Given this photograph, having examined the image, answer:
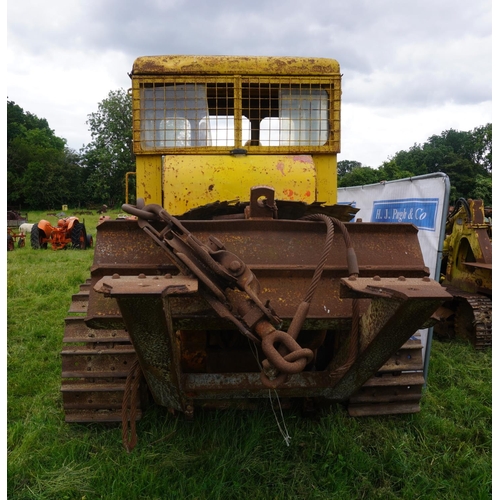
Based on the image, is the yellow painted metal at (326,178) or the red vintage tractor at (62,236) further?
the red vintage tractor at (62,236)

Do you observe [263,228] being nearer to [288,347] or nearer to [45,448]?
[288,347]

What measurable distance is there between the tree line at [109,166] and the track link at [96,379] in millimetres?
26011

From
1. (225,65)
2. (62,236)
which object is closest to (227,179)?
(225,65)

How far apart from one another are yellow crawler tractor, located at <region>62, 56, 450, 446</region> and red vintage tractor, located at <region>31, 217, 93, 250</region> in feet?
37.6

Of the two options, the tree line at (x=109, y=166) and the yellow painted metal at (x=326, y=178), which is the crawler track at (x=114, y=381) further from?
the tree line at (x=109, y=166)

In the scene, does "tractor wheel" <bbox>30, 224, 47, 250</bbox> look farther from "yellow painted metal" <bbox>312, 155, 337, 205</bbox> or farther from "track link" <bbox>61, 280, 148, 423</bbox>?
"yellow painted metal" <bbox>312, 155, 337, 205</bbox>

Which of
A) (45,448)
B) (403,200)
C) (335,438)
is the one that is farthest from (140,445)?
(403,200)

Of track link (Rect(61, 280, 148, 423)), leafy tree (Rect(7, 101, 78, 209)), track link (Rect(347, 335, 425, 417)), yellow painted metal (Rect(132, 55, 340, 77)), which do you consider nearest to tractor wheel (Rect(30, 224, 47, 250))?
yellow painted metal (Rect(132, 55, 340, 77))

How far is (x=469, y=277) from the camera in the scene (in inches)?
223

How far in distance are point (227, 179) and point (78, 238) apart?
1236 centimetres

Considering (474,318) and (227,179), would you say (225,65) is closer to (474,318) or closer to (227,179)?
(227,179)

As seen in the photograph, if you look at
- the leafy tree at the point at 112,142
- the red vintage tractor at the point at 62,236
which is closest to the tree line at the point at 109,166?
the leafy tree at the point at 112,142

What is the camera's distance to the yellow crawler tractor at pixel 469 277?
5047 mm

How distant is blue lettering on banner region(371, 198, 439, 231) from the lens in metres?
4.20
